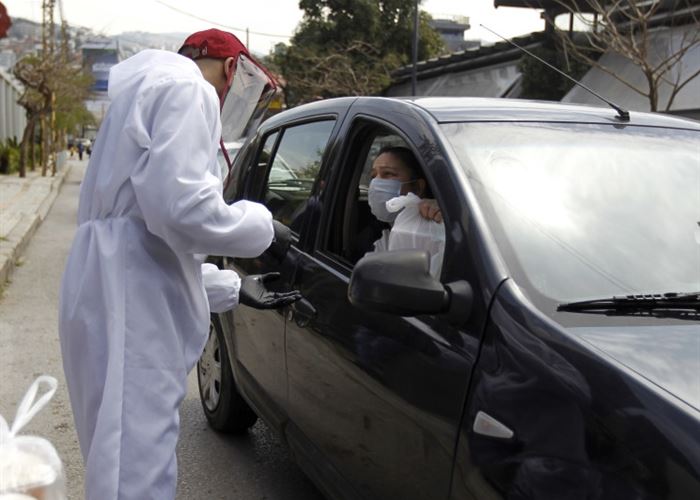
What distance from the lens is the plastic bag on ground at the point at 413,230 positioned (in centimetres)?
274

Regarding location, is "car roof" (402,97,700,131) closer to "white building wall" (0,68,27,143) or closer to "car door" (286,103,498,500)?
"car door" (286,103,498,500)

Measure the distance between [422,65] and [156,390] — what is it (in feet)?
81.3

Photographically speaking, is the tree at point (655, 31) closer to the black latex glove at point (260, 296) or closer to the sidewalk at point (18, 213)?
the sidewalk at point (18, 213)

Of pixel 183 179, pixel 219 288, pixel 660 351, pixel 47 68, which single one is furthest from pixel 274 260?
pixel 47 68

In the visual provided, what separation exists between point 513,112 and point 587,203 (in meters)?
0.52

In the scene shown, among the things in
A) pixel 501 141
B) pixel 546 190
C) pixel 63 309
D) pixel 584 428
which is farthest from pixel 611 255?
pixel 63 309

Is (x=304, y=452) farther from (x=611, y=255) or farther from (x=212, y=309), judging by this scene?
(x=611, y=255)

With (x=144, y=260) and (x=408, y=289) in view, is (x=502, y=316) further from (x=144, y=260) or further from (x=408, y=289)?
(x=144, y=260)

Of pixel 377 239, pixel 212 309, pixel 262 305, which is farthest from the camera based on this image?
pixel 377 239

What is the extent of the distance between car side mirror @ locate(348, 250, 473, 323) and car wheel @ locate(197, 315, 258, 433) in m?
2.14

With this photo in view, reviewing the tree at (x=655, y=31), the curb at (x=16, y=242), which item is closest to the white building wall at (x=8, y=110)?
the curb at (x=16, y=242)

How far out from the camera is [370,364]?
8.09 feet

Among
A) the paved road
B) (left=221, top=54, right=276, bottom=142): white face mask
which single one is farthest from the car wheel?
(left=221, top=54, right=276, bottom=142): white face mask

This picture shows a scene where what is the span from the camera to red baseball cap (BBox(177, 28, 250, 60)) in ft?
8.32
